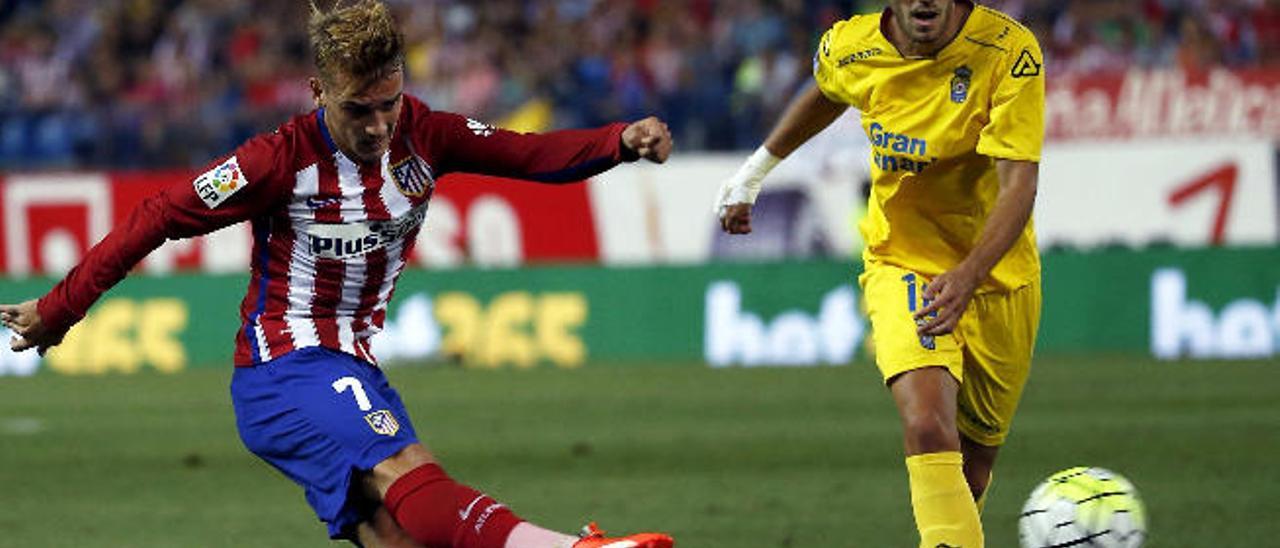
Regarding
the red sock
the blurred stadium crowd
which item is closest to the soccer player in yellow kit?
the red sock

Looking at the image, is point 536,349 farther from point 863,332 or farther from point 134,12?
point 134,12

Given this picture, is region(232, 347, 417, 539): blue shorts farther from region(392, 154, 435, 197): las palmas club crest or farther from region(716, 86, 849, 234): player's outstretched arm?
region(716, 86, 849, 234): player's outstretched arm

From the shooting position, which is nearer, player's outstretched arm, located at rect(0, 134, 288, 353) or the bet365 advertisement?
player's outstretched arm, located at rect(0, 134, 288, 353)

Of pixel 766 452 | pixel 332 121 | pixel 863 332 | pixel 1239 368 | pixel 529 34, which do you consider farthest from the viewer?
pixel 529 34

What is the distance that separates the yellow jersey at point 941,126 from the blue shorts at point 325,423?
1.75 meters

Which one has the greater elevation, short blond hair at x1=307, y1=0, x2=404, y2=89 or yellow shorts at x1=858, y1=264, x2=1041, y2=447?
short blond hair at x1=307, y1=0, x2=404, y2=89

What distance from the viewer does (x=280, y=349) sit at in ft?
20.6

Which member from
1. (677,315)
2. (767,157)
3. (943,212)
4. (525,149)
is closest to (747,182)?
(767,157)

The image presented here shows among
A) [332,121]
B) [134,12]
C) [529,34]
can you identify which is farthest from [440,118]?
[134,12]

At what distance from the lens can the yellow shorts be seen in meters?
6.80

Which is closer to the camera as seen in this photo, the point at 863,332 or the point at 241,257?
the point at 863,332

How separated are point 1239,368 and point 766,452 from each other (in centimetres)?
550

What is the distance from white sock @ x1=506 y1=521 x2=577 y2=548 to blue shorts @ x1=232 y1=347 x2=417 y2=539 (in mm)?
435

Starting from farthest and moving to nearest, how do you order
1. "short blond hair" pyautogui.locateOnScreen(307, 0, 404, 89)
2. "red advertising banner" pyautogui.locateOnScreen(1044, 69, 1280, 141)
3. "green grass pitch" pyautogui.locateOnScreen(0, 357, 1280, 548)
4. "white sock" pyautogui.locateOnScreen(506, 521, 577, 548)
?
"red advertising banner" pyautogui.locateOnScreen(1044, 69, 1280, 141) → "green grass pitch" pyautogui.locateOnScreen(0, 357, 1280, 548) → "short blond hair" pyautogui.locateOnScreen(307, 0, 404, 89) → "white sock" pyautogui.locateOnScreen(506, 521, 577, 548)
